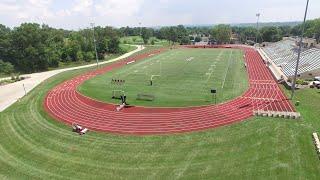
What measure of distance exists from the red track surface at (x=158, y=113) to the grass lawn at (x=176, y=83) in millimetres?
2168

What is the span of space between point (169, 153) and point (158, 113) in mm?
9432

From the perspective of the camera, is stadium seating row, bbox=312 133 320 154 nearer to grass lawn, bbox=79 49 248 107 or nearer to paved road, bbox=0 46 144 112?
grass lawn, bbox=79 49 248 107

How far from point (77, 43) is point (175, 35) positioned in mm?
69978

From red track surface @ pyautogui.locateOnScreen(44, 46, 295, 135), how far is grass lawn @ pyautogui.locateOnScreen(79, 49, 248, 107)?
7.11 feet

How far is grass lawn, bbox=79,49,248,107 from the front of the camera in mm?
39231

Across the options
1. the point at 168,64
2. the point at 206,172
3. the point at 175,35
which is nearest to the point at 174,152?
the point at 206,172

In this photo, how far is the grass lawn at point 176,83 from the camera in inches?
1545

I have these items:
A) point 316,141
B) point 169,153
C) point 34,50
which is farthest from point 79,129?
point 34,50

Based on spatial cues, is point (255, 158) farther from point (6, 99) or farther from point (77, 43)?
point (77, 43)

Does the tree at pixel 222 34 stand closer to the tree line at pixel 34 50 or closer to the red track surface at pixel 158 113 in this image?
the tree line at pixel 34 50

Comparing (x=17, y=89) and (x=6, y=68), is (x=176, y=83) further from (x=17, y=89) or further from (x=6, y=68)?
(x=6, y=68)

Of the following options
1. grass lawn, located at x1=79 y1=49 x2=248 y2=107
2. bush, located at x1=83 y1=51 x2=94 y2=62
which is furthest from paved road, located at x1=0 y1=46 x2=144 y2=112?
bush, located at x1=83 y1=51 x2=94 y2=62

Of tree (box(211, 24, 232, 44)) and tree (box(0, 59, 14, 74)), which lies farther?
tree (box(211, 24, 232, 44))

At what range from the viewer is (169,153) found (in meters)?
24.7
